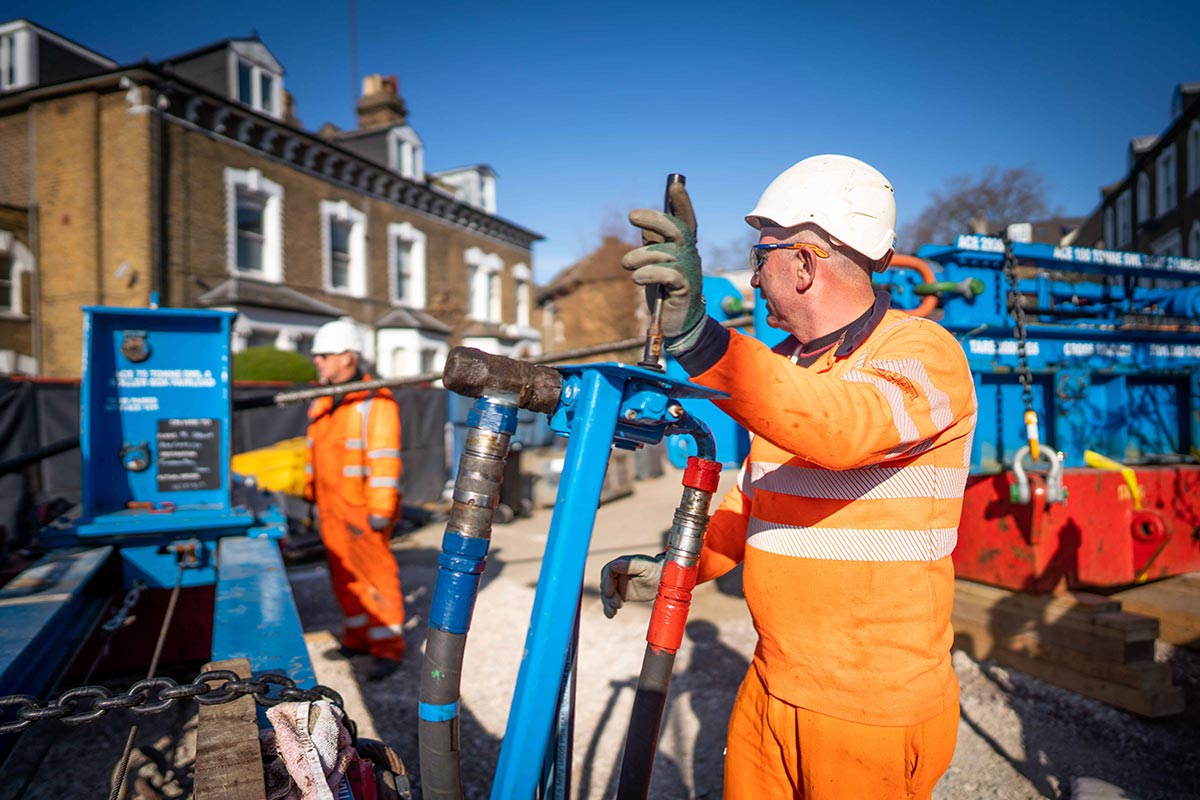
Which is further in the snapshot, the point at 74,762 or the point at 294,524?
the point at 294,524

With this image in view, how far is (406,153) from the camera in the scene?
2167 cm

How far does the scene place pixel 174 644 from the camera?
14.6ft

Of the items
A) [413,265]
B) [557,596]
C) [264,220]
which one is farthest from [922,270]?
[413,265]

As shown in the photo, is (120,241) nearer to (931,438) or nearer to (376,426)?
(376,426)

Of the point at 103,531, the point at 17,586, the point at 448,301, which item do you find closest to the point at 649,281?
the point at 17,586

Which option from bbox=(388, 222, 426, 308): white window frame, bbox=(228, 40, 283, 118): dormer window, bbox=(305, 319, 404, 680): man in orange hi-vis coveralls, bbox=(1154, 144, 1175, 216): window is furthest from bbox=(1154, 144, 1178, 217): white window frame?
bbox=(305, 319, 404, 680): man in orange hi-vis coveralls

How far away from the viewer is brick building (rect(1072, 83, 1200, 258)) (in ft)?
72.8

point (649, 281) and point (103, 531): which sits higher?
point (649, 281)

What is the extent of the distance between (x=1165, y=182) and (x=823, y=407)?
30.8 m

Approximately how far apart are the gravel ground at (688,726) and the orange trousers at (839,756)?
55.3 inches

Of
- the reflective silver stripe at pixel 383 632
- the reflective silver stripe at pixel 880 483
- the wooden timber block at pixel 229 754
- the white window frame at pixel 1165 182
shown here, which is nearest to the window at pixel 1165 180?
the white window frame at pixel 1165 182

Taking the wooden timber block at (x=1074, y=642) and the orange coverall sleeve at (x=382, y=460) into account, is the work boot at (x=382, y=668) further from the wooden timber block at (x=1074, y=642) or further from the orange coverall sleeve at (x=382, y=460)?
the wooden timber block at (x=1074, y=642)

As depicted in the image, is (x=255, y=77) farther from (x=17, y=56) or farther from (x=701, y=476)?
(x=701, y=476)

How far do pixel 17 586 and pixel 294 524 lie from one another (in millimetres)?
5802
